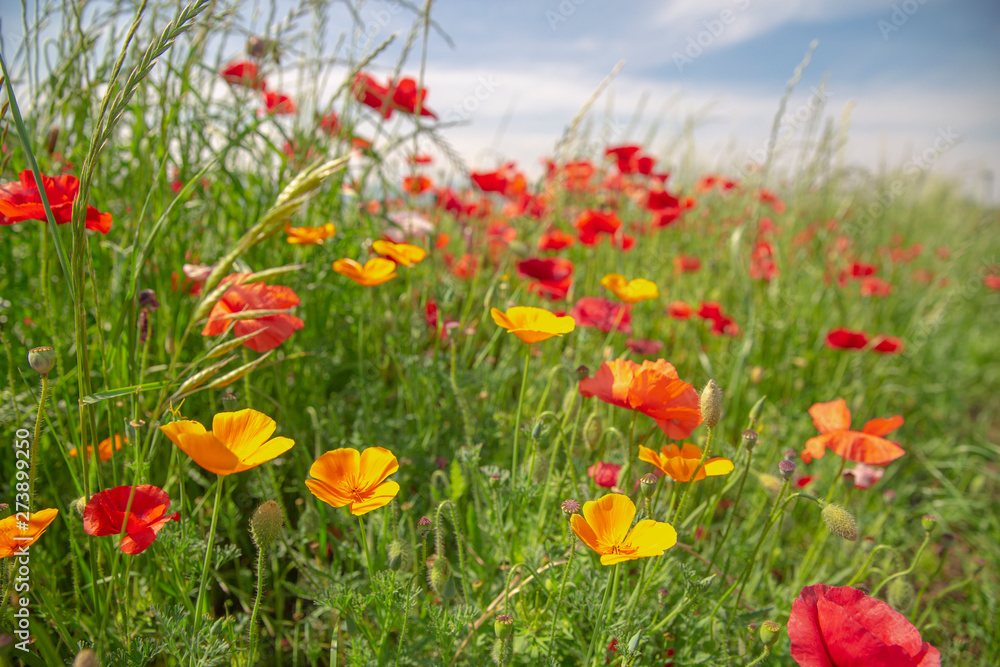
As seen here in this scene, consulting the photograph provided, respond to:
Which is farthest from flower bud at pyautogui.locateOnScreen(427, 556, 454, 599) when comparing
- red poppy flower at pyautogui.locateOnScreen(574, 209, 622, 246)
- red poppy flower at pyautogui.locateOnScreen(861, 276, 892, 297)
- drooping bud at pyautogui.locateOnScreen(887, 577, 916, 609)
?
red poppy flower at pyautogui.locateOnScreen(861, 276, 892, 297)

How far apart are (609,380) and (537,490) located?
0.32m

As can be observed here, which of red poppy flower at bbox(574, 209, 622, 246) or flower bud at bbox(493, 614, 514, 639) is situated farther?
red poppy flower at bbox(574, 209, 622, 246)

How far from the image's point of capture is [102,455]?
117cm

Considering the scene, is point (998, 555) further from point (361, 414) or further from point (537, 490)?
point (361, 414)

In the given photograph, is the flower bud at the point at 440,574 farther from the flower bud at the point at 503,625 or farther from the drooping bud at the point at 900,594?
the drooping bud at the point at 900,594

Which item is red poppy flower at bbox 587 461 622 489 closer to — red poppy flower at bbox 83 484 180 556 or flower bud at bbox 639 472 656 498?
flower bud at bbox 639 472 656 498

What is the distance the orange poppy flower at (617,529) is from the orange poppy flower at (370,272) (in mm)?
738

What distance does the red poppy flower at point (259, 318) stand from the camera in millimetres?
1085

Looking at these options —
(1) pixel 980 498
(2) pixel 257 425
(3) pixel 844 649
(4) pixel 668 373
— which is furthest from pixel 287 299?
(1) pixel 980 498

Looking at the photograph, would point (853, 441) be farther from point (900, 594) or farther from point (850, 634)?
point (850, 634)

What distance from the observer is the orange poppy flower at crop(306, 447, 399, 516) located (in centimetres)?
87

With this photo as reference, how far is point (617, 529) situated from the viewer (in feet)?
2.91

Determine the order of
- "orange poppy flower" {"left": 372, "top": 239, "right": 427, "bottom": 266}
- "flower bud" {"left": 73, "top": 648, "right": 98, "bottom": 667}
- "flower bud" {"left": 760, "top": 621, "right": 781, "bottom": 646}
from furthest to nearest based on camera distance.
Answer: "orange poppy flower" {"left": 372, "top": 239, "right": 427, "bottom": 266}
"flower bud" {"left": 760, "top": 621, "right": 781, "bottom": 646}
"flower bud" {"left": 73, "top": 648, "right": 98, "bottom": 667}

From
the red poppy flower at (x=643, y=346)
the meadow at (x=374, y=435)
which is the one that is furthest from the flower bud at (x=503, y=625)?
the red poppy flower at (x=643, y=346)
